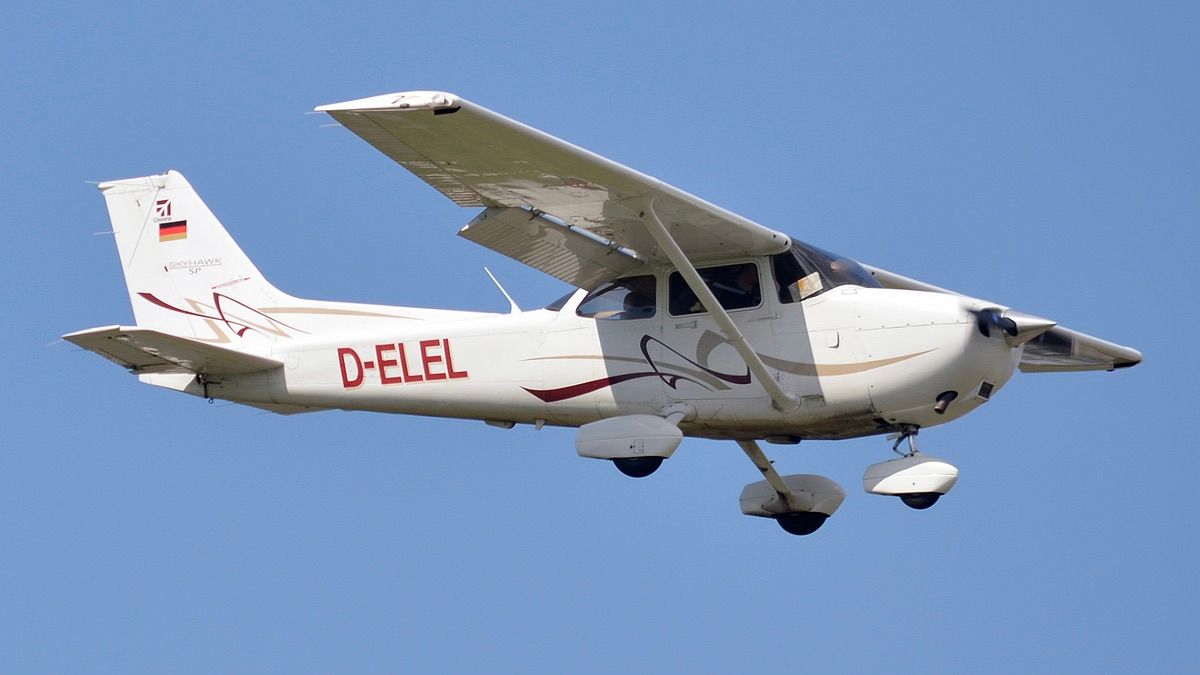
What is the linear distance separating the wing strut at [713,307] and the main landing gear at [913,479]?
79cm

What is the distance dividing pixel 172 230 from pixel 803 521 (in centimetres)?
631

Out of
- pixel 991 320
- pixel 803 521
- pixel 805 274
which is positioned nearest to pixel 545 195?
pixel 805 274

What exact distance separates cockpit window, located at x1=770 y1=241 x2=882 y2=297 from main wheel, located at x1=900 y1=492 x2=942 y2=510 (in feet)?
5.30

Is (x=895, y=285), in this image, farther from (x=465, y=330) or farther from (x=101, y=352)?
(x=101, y=352)

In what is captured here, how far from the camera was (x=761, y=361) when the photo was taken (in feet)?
44.2

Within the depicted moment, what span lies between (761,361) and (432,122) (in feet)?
10.5

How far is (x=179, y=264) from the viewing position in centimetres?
1662

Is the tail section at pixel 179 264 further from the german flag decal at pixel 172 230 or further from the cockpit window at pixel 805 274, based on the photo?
the cockpit window at pixel 805 274

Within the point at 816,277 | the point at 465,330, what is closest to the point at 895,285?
the point at 816,277

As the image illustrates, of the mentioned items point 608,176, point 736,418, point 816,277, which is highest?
point 608,176

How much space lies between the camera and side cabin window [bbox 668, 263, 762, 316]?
45.1 feet

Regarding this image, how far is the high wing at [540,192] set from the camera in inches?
466

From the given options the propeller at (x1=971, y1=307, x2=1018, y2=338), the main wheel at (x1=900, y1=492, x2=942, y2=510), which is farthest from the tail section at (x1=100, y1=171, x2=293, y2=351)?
the propeller at (x1=971, y1=307, x2=1018, y2=338)

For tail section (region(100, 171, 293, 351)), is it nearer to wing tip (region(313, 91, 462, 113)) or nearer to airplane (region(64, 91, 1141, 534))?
airplane (region(64, 91, 1141, 534))
